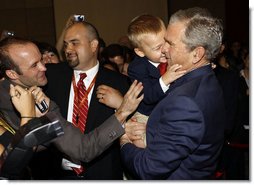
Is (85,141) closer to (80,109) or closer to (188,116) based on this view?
(80,109)

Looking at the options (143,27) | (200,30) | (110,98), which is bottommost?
(110,98)

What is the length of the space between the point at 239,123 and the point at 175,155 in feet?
8.50

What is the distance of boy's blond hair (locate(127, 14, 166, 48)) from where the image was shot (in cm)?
223

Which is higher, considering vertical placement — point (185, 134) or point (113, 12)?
point (185, 134)

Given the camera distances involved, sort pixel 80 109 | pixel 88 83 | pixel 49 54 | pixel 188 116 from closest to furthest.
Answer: pixel 188 116
pixel 80 109
pixel 88 83
pixel 49 54

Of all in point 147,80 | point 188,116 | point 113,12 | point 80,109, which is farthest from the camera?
point 113,12

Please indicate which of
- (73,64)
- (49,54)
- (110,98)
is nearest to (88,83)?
(73,64)

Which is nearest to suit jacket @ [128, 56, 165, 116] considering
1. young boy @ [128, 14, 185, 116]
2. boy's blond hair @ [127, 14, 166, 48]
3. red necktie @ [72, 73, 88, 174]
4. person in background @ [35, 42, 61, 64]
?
young boy @ [128, 14, 185, 116]

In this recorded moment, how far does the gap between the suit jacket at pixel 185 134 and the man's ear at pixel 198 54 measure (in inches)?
1.6

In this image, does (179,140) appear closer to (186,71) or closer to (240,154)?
(186,71)

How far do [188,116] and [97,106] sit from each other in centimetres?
117

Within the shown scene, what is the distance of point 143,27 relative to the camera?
225 centimetres

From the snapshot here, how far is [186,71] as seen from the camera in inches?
63.9

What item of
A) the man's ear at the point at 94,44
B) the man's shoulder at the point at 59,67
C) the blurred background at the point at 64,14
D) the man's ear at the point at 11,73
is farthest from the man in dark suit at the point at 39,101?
the blurred background at the point at 64,14
